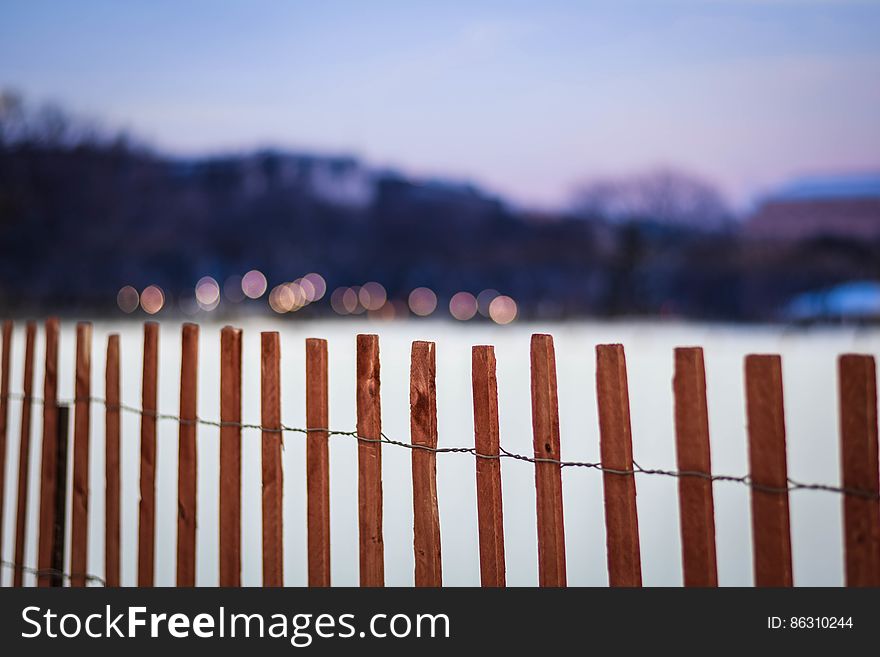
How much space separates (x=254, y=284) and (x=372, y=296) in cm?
1262

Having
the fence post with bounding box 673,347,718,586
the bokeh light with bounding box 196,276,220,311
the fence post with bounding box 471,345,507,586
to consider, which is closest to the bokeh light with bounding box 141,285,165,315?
the bokeh light with bounding box 196,276,220,311

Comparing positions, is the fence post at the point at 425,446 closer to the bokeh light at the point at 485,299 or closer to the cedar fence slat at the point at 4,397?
the cedar fence slat at the point at 4,397

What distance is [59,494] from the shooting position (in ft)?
13.2

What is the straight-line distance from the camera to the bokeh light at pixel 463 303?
270ft

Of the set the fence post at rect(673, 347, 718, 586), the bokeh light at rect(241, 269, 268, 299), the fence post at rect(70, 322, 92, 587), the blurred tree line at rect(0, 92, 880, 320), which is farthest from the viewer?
the bokeh light at rect(241, 269, 268, 299)

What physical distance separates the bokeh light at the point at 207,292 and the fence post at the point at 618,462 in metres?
71.8

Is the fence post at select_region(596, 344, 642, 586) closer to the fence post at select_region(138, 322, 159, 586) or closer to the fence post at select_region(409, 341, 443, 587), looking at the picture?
the fence post at select_region(409, 341, 443, 587)

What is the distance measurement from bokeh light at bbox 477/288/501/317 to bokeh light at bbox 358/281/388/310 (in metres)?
9.62

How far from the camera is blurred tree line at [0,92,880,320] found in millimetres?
56625

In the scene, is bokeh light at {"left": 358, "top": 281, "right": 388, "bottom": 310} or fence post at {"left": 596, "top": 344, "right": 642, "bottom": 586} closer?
fence post at {"left": 596, "top": 344, "right": 642, "bottom": 586}

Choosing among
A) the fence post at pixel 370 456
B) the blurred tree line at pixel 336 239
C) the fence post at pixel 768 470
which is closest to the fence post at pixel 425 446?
the fence post at pixel 370 456

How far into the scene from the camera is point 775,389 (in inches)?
87.0

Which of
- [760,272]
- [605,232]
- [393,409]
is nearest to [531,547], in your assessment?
[393,409]

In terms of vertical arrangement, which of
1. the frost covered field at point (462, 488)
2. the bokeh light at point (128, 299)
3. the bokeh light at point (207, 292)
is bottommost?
the frost covered field at point (462, 488)
